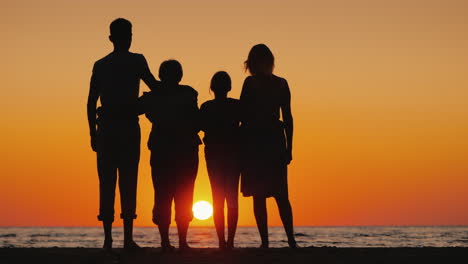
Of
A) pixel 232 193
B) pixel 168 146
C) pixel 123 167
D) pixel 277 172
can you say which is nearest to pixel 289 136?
pixel 277 172

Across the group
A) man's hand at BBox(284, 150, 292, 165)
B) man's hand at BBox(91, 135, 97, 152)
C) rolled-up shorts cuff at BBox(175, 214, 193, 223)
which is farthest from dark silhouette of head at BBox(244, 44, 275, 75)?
man's hand at BBox(91, 135, 97, 152)

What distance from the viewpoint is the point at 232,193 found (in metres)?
8.52

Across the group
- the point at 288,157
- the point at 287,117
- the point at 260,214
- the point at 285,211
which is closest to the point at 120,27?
the point at 287,117

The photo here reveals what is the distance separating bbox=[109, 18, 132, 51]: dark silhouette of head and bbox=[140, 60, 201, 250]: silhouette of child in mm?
543

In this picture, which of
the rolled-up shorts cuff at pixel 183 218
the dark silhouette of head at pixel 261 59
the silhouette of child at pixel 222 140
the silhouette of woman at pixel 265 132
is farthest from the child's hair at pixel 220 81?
the rolled-up shorts cuff at pixel 183 218

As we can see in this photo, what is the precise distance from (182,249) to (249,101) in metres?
2.00

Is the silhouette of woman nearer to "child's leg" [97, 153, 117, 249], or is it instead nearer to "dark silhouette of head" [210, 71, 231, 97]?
"dark silhouette of head" [210, 71, 231, 97]

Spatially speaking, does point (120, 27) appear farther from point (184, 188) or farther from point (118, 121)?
point (184, 188)

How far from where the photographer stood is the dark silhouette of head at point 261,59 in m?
8.44

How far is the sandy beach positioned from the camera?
22.6ft

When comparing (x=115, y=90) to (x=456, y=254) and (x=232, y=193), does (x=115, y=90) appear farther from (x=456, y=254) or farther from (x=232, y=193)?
(x=456, y=254)

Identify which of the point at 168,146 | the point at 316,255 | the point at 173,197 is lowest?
the point at 316,255

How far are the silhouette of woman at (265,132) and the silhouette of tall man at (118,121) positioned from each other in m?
1.41

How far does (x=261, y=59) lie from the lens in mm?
8477
